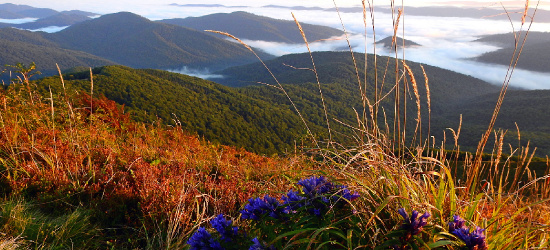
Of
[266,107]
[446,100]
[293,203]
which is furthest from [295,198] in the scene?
[446,100]

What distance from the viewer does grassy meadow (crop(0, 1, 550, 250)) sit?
1.21m

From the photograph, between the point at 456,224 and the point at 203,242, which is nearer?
the point at 456,224

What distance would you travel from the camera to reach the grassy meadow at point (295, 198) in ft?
3.97

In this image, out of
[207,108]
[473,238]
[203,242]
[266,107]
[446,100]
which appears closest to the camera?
[473,238]

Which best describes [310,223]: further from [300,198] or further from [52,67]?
[52,67]

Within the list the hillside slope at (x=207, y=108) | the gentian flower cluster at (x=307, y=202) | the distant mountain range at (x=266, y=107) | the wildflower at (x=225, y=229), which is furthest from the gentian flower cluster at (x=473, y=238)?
the hillside slope at (x=207, y=108)

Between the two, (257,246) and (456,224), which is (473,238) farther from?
(257,246)

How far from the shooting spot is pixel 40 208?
7.32ft

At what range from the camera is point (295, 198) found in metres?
1.33

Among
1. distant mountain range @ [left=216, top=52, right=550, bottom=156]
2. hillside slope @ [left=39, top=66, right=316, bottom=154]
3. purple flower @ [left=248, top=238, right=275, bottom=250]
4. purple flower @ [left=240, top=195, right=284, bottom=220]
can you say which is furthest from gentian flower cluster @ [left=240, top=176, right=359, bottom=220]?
distant mountain range @ [left=216, top=52, right=550, bottom=156]

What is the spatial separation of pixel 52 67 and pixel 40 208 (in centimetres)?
22679

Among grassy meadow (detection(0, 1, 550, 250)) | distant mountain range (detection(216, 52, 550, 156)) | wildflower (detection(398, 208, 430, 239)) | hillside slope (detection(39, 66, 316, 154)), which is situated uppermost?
wildflower (detection(398, 208, 430, 239))

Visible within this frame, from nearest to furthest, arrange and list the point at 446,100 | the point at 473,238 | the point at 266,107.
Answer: the point at 473,238 → the point at 266,107 → the point at 446,100

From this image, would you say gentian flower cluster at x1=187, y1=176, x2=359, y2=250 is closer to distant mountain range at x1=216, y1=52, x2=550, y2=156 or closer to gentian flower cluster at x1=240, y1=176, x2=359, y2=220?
gentian flower cluster at x1=240, y1=176, x2=359, y2=220
